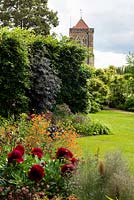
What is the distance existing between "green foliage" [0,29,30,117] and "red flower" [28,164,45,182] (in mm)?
8124

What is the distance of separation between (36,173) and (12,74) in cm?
841

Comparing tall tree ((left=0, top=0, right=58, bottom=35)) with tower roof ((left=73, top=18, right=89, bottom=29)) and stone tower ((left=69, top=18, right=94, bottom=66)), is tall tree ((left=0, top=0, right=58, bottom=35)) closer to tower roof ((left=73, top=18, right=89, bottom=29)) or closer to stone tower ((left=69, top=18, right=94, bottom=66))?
stone tower ((left=69, top=18, right=94, bottom=66))

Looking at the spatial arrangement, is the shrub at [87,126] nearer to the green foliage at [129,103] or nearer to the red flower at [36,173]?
the red flower at [36,173]

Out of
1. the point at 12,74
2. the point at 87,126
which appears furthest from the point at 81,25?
the point at 12,74

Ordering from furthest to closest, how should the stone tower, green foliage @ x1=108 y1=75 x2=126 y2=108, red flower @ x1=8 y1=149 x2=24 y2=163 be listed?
the stone tower < green foliage @ x1=108 y1=75 x2=126 y2=108 < red flower @ x1=8 y1=149 x2=24 y2=163

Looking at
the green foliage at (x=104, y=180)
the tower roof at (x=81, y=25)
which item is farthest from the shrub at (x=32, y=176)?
the tower roof at (x=81, y=25)

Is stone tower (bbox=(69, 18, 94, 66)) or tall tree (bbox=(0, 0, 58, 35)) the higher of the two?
stone tower (bbox=(69, 18, 94, 66))

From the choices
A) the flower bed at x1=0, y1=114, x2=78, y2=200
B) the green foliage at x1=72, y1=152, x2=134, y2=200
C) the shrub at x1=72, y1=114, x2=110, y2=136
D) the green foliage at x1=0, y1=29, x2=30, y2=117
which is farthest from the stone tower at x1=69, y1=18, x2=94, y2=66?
the green foliage at x1=72, y1=152, x2=134, y2=200

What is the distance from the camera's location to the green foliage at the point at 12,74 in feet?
40.6

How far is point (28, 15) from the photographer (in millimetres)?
38875

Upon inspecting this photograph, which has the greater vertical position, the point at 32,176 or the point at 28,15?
the point at 28,15

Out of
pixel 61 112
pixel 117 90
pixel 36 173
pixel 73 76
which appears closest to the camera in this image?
pixel 36 173

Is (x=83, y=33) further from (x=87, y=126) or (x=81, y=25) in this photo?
(x=87, y=126)

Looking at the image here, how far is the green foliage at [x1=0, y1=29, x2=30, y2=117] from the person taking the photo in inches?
487
